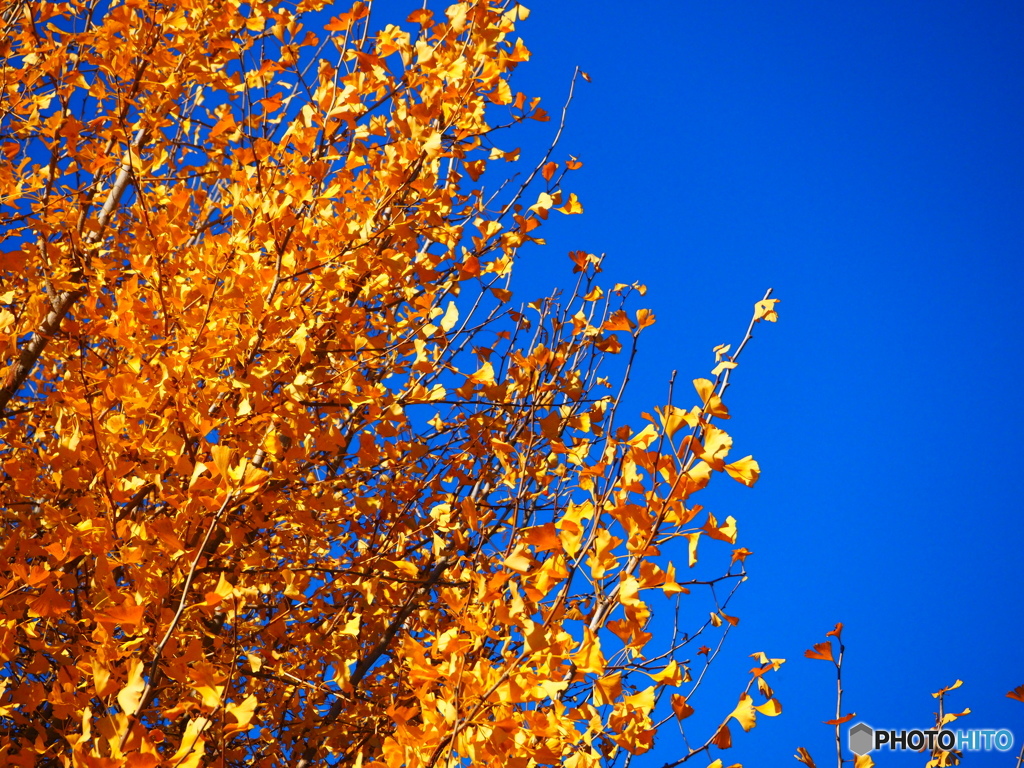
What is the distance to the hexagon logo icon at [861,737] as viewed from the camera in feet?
9.86

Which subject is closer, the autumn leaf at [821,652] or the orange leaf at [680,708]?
the orange leaf at [680,708]

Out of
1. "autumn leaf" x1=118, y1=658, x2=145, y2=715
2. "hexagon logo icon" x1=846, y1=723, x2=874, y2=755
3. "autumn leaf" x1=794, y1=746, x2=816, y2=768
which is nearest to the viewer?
"autumn leaf" x1=118, y1=658, x2=145, y2=715

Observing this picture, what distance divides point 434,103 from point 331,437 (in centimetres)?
96

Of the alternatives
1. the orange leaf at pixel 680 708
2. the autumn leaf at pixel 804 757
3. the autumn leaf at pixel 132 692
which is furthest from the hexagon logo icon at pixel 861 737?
the autumn leaf at pixel 132 692

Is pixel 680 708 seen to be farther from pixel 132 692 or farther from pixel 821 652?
pixel 132 692

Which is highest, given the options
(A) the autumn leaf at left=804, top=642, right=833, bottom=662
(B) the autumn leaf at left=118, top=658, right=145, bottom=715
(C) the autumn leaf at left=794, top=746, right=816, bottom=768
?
(A) the autumn leaf at left=804, top=642, right=833, bottom=662

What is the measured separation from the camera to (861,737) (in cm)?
325

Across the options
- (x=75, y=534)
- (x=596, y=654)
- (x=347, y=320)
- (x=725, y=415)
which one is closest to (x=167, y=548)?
(x=75, y=534)

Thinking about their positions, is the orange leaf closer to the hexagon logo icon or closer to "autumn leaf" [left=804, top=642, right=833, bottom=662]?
"autumn leaf" [left=804, top=642, right=833, bottom=662]

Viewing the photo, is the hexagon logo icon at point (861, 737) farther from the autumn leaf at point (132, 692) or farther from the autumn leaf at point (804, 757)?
the autumn leaf at point (132, 692)

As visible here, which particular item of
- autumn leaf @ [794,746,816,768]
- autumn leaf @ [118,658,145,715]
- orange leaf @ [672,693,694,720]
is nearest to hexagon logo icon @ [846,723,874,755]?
autumn leaf @ [794,746,816,768]

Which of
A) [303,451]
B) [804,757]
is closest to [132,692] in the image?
[303,451]

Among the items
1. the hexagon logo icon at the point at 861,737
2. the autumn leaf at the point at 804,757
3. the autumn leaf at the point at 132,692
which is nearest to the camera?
the autumn leaf at the point at 132,692

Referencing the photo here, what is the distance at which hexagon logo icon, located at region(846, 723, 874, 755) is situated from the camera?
9.86ft
